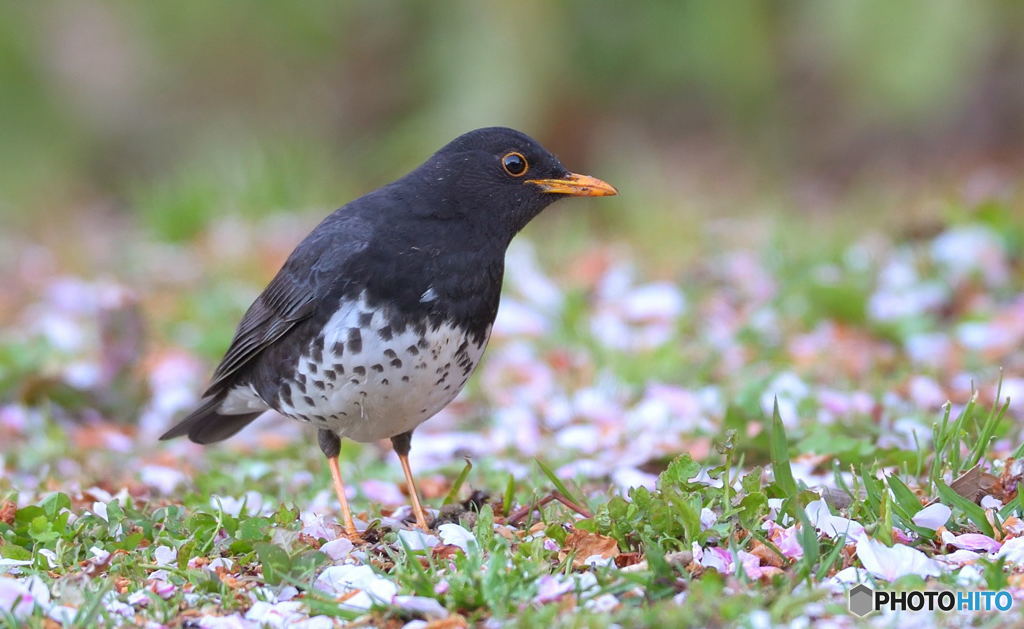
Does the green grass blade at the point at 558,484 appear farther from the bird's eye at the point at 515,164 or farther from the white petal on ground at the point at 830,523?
the bird's eye at the point at 515,164

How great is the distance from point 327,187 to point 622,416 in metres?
5.01

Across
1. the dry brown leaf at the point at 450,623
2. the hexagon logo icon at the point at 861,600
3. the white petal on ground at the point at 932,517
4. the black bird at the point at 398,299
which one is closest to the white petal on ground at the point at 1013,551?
the white petal on ground at the point at 932,517

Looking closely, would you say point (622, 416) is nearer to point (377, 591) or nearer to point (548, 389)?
point (548, 389)

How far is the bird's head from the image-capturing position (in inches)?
181

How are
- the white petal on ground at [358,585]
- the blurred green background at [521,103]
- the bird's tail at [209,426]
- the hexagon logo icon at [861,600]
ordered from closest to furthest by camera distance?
the hexagon logo icon at [861,600] → the white petal on ground at [358,585] → the bird's tail at [209,426] → the blurred green background at [521,103]

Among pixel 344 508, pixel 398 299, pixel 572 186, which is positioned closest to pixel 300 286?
pixel 398 299

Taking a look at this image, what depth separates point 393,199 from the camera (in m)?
4.55

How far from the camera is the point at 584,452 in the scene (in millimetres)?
5504

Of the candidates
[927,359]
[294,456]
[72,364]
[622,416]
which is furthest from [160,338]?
[927,359]

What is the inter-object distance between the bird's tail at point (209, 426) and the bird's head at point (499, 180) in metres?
1.25

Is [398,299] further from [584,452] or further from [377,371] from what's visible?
[584,452]

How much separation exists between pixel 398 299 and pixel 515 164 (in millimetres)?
757

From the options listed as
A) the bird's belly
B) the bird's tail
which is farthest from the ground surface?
the bird's belly

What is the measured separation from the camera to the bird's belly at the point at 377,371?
4.18 metres
